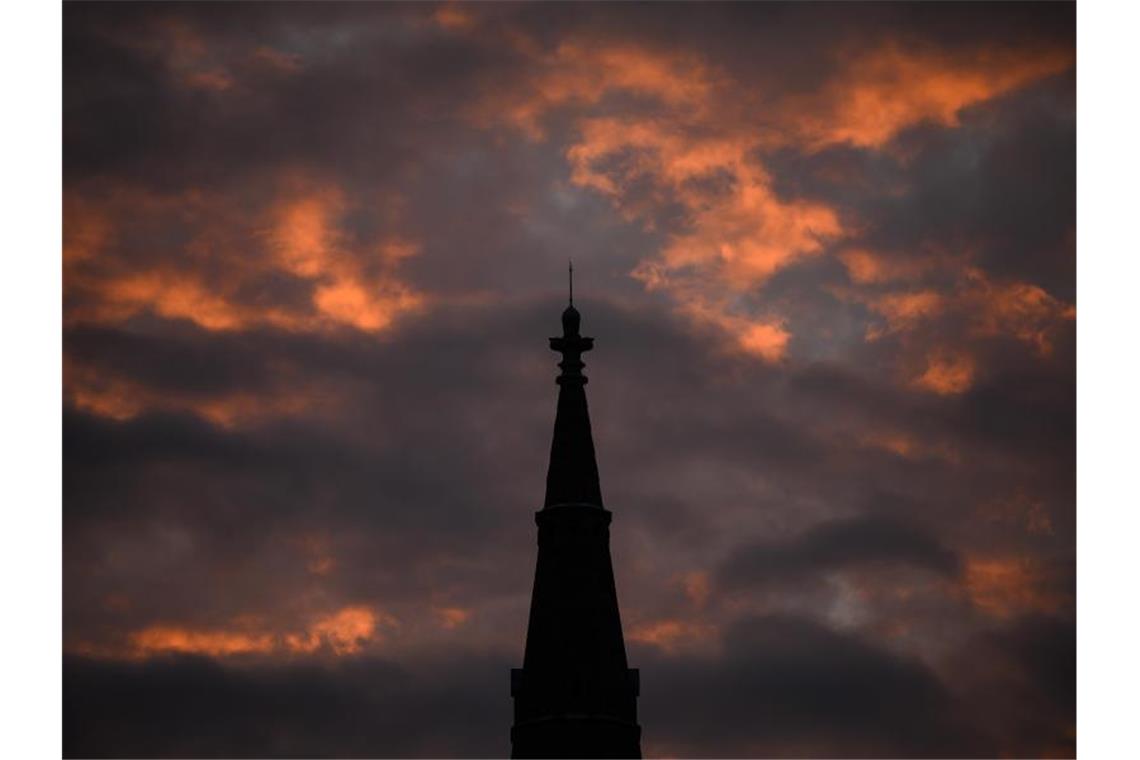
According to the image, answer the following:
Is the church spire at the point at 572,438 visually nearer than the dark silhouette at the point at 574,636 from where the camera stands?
No

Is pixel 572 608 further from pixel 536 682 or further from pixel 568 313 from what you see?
pixel 568 313

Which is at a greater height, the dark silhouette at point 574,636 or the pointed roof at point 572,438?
the pointed roof at point 572,438

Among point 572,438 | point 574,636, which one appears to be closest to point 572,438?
point 572,438

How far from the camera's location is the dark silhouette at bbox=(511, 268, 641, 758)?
6378 cm

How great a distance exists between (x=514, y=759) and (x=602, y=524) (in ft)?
21.9

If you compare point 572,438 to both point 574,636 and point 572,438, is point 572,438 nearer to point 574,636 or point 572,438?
Answer: point 572,438

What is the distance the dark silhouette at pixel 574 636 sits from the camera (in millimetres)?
63781

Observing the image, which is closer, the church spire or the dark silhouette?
the dark silhouette

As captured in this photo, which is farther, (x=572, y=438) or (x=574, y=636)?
(x=572, y=438)

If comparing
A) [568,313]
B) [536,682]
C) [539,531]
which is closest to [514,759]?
[536,682]

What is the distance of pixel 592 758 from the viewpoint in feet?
207

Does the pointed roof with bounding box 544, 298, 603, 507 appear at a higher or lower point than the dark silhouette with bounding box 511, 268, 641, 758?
higher

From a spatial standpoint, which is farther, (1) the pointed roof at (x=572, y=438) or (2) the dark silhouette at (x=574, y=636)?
(1) the pointed roof at (x=572, y=438)

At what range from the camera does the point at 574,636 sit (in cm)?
6494
